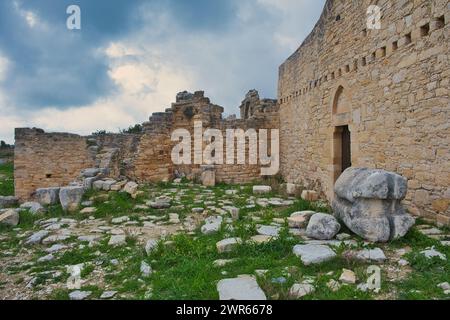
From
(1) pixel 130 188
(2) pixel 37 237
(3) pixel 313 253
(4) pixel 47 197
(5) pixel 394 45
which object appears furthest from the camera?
(1) pixel 130 188

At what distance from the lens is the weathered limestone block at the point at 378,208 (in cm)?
433

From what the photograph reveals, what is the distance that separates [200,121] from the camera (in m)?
12.3

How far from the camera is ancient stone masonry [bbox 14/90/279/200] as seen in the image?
1158 cm

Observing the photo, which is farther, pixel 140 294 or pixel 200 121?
pixel 200 121

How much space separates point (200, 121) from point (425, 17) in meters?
8.34

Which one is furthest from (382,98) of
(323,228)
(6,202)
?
(6,202)

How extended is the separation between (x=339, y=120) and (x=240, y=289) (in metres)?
6.29

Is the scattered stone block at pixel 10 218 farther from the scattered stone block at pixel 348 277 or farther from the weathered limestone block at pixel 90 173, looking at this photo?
the scattered stone block at pixel 348 277

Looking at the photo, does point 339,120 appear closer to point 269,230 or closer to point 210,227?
point 269,230

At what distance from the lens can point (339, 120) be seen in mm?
8219

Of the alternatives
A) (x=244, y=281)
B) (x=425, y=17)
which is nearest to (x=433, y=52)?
(x=425, y=17)

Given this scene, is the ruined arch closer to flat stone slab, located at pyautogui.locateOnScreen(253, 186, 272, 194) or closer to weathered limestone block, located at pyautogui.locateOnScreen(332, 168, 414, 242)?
flat stone slab, located at pyautogui.locateOnScreen(253, 186, 272, 194)

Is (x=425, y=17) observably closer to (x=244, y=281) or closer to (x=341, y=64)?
(x=341, y=64)

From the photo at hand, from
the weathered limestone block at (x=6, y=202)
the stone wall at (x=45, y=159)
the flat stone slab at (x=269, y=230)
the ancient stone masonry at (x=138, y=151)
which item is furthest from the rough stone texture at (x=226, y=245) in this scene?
the stone wall at (x=45, y=159)
